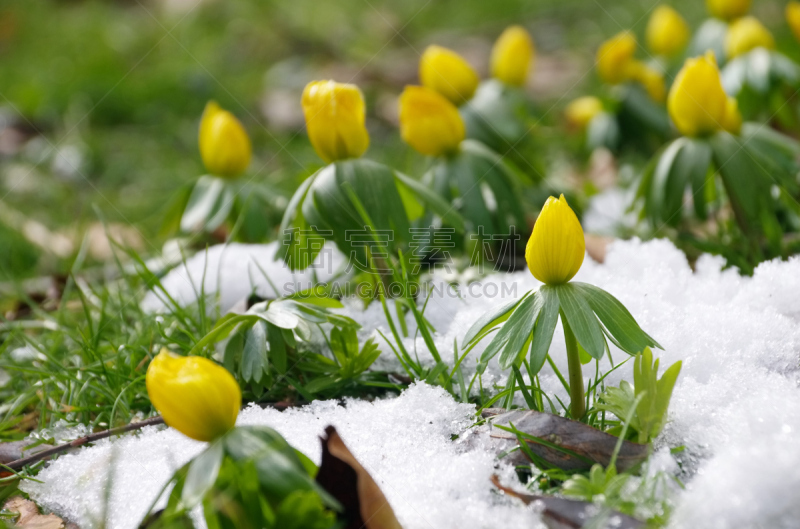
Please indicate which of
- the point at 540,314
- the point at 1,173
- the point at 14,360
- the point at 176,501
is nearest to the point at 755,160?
the point at 540,314

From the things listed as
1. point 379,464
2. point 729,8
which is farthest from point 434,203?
point 729,8

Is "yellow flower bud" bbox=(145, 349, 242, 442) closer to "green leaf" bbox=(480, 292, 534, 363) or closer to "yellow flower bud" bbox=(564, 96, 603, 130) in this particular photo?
"green leaf" bbox=(480, 292, 534, 363)

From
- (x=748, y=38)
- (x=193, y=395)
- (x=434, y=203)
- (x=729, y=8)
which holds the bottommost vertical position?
(x=193, y=395)

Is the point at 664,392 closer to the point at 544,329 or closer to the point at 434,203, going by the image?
the point at 544,329

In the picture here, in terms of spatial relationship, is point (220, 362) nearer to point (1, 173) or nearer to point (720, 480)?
point (720, 480)

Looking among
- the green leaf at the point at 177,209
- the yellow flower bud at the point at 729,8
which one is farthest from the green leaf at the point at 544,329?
the yellow flower bud at the point at 729,8
